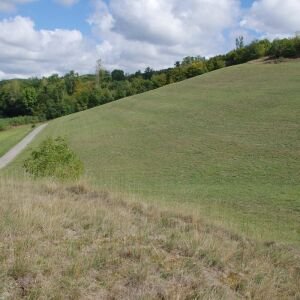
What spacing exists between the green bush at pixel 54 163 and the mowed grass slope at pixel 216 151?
5.17 ft

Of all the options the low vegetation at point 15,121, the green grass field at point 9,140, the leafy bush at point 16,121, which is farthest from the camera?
the leafy bush at point 16,121

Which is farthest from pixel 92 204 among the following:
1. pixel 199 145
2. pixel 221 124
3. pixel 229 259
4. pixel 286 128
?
pixel 221 124

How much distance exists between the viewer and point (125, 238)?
6316mm

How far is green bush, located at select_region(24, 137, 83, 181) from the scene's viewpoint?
16.8 m

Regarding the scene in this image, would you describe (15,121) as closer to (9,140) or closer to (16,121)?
(16,121)

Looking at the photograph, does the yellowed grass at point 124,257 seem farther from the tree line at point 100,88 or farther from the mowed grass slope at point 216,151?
the tree line at point 100,88

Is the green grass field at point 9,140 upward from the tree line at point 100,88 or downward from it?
downward

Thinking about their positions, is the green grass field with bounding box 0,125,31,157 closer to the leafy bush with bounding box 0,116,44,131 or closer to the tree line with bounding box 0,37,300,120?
the leafy bush with bounding box 0,116,44,131

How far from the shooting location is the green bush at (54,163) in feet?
55.3

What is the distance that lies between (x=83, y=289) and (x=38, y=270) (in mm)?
576

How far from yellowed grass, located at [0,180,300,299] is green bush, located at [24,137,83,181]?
8.59 metres

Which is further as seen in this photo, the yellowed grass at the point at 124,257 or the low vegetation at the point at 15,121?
the low vegetation at the point at 15,121

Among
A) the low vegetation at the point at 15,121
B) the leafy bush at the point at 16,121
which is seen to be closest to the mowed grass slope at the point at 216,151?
the low vegetation at the point at 15,121

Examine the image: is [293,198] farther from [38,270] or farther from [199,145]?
[199,145]
